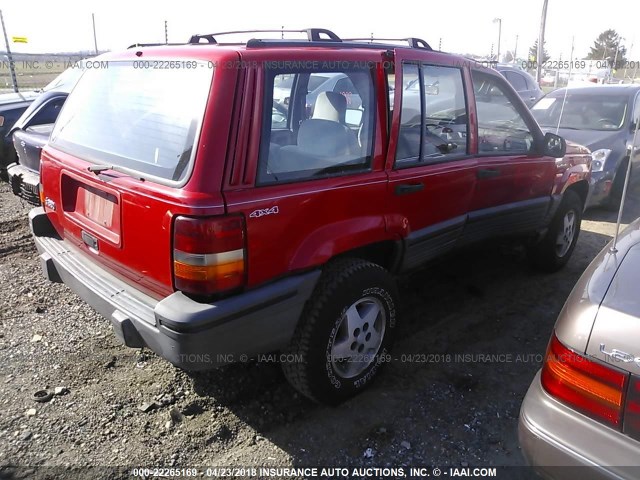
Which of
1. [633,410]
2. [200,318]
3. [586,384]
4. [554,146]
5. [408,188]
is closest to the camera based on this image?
[633,410]

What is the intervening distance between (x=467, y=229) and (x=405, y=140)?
40.0 inches

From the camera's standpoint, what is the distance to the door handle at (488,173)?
360 centimetres

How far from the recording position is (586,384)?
170 cm

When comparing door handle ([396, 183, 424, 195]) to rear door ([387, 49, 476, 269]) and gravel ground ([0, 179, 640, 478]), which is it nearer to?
rear door ([387, 49, 476, 269])

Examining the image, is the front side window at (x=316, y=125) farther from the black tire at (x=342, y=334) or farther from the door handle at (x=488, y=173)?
the door handle at (x=488, y=173)

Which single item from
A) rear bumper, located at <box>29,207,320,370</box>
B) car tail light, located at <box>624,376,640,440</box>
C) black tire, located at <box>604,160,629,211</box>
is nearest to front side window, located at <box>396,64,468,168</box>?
rear bumper, located at <box>29,207,320,370</box>

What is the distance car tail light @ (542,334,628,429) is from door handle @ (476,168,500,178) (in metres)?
1.94

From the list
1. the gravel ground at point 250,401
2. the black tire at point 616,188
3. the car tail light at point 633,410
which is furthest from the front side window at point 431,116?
the black tire at point 616,188

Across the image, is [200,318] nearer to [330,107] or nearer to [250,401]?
[250,401]

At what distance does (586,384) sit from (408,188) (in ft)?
5.17

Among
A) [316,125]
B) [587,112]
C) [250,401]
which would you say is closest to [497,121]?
[316,125]

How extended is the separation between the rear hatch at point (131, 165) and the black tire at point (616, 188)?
660 centimetres

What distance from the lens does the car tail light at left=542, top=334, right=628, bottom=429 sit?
1.62 m

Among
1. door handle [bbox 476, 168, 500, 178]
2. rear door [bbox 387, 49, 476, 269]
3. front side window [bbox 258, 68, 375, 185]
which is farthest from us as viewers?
door handle [bbox 476, 168, 500, 178]
